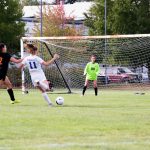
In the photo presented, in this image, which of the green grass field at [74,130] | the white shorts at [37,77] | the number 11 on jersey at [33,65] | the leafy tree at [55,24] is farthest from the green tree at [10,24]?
the green grass field at [74,130]

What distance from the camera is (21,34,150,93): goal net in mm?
33562

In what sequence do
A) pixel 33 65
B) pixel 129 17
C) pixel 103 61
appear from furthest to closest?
pixel 129 17, pixel 103 61, pixel 33 65

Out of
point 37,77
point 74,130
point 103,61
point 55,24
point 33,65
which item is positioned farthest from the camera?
point 55,24

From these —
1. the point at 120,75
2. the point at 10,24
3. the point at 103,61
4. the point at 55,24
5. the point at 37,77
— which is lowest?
the point at 120,75

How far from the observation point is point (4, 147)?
887 centimetres

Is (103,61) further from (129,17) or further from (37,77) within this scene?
(37,77)

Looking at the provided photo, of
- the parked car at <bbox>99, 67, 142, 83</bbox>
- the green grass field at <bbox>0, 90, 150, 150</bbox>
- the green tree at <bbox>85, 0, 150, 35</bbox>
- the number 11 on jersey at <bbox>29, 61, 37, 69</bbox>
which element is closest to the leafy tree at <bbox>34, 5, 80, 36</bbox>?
the green tree at <bbox>85, 0, 150, 35</bbox>

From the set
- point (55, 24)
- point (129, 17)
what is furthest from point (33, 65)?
point (55, 24)

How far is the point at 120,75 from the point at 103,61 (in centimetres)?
141

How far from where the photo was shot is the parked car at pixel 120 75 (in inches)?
1421

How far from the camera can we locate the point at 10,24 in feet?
146

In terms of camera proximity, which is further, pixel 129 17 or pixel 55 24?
pixel 55 24

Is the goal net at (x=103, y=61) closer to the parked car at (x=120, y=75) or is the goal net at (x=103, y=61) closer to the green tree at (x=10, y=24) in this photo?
the parked car at (x=120, y=75)

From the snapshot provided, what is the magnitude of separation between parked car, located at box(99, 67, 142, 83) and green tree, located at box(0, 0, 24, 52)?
1069 centimetres
